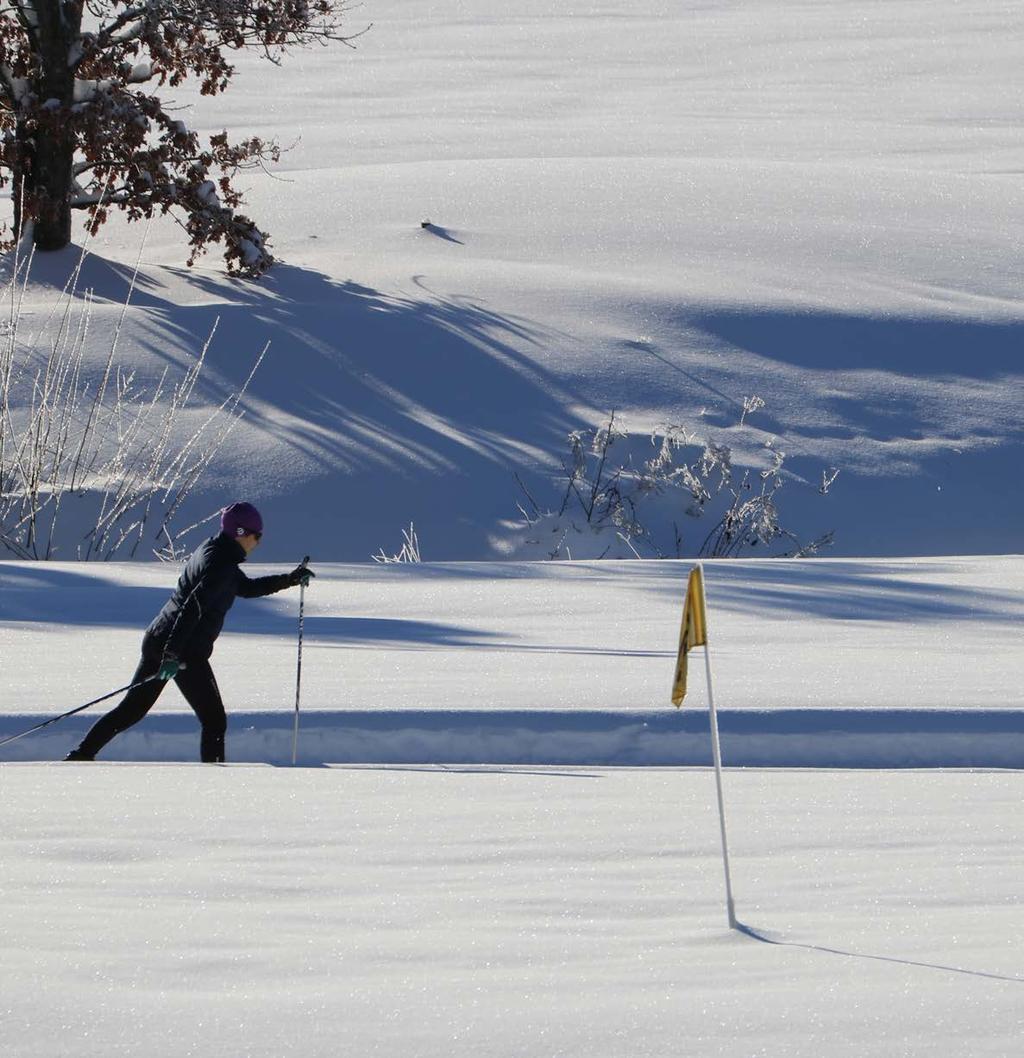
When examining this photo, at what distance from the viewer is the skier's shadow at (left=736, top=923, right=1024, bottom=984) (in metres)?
3.30

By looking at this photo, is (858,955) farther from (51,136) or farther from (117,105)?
(51,136)

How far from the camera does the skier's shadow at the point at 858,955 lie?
330 cm

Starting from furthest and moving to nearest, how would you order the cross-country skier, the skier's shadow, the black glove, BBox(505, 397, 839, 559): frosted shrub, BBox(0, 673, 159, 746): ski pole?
BBox(505, 397, 839, 559): frosted shrub < the black glove < the cross-country skier < BBox(0, 673, 159, 746): ski pole < the skier's shadow

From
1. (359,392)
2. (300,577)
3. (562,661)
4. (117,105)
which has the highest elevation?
(117,105)

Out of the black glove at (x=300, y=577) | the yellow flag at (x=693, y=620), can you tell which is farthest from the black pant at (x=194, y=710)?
the yellow flag at (x=693, y=620)

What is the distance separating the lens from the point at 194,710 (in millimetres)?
6375

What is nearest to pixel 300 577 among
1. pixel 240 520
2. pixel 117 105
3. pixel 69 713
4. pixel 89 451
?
pixel 240 520

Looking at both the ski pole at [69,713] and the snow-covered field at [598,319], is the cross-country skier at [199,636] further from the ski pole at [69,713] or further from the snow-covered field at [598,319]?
the snow-covered field at [598,319]

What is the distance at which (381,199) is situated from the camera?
19531 millimetres

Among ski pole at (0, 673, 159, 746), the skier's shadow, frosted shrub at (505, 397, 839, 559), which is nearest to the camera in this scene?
the skier's shadow

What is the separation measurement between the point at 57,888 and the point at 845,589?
567 centimetres

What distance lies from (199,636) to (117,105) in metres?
9.43

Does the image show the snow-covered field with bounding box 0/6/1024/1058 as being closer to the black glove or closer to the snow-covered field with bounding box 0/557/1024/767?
the snow-covered field with bounding box 0/557/1024/767

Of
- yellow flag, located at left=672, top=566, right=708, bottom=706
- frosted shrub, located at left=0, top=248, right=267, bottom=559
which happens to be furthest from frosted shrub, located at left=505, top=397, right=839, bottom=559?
yellow flag, located at left=672, top=566, right=708, bottom=706
